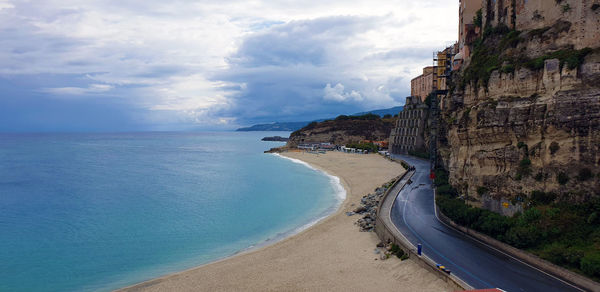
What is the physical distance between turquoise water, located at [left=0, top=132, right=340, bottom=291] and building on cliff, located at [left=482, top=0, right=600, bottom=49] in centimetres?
2385

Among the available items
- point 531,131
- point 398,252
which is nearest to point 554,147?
point 531,131

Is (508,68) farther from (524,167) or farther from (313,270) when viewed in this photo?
(313,270)

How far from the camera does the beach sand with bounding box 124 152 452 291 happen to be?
18.2 m

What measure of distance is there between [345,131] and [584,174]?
11170 centimetres

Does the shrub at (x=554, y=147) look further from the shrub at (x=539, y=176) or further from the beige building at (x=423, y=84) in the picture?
the beige building at (x=423, y=84)

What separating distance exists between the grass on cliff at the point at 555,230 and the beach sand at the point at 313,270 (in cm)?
Result: 596

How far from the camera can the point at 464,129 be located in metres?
28.2

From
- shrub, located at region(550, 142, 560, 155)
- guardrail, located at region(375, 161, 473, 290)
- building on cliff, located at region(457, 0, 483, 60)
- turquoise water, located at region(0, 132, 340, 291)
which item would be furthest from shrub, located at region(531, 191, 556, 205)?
building on cliff, located at region(457, 0, 483, 60)

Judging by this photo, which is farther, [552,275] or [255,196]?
[255,196]

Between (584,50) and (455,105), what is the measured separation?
12.0 meters

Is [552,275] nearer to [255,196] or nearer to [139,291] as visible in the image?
[139,291]

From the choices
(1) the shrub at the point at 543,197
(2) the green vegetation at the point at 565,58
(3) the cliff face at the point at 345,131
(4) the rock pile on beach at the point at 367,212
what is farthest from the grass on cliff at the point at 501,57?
(3) the cliff face at the point at 345,131

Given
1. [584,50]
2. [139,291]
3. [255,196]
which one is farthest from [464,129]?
[255,196]

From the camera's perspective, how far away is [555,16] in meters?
23.9
